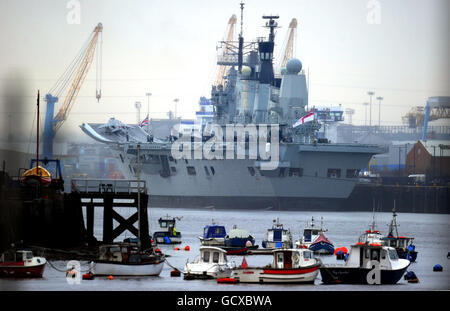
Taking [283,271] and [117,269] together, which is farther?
[117,269]

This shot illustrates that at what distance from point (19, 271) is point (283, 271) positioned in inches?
413

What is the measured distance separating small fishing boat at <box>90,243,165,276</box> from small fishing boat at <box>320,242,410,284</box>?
24.9 feet

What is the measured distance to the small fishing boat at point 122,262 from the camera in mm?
37562

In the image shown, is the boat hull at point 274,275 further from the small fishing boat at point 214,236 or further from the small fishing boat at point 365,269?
the small fishing boat at point 214,236

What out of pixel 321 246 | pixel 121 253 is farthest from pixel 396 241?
pixel 121 253

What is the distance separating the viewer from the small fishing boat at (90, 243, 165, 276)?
3756 centimetres

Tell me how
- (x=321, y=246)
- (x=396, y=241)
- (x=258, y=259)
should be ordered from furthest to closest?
(x=321, y=246) → (x=258, y=259) → (x=396, y=241)

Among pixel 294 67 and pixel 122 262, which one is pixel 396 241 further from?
pixel 294 67

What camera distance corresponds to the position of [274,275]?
114 feet

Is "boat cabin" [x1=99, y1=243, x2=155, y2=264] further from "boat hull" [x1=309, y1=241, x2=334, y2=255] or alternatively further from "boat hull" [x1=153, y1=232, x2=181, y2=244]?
"boat hull" [x1=153, y1=232, x2=181, y2=244]

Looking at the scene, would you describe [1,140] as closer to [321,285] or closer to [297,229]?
[321,285]

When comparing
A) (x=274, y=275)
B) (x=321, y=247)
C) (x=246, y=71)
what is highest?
(x=246, y=71)
